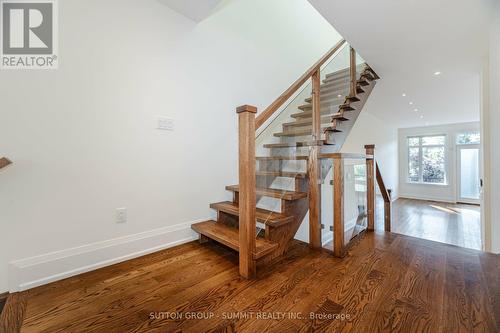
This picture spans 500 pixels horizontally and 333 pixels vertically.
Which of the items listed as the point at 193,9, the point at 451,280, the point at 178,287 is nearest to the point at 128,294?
the point at 178,287

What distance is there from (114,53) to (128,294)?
1.93m

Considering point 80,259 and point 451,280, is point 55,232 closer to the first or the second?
point 80,259

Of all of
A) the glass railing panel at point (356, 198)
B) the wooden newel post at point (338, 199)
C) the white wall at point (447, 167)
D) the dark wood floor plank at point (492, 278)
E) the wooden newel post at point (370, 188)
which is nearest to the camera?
the dark wood floor plank at point (492, 278)

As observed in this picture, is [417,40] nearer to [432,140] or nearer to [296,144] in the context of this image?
[296,144]

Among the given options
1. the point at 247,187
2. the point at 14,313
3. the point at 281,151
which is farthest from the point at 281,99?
the point at 14,313

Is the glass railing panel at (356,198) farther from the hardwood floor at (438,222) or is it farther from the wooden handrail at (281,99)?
the hardwood floor at (438,222)

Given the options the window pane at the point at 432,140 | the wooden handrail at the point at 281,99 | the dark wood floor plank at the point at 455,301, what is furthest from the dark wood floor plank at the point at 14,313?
the window pane at the point at 432,140

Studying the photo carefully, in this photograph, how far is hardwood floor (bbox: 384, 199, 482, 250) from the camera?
439 cm

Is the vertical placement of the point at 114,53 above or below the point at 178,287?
above

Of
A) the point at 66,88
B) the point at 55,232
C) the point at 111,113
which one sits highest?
the point at 66,88

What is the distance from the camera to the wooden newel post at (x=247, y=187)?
1563 millimetres

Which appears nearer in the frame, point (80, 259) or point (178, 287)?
point (178, 287)

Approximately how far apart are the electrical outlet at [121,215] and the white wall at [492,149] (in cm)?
391

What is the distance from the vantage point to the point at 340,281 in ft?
5.06
